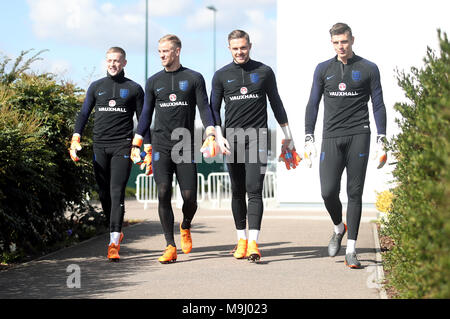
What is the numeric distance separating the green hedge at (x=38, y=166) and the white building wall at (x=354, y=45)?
950 cm

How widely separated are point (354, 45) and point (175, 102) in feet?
41.5

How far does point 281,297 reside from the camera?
5.72m

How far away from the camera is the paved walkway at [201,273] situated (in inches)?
237

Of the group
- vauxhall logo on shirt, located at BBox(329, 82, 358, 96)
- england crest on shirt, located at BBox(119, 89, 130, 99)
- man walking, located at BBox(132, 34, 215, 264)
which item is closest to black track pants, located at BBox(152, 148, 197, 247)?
man walking, located at BBox(132, 34, 215, 264)

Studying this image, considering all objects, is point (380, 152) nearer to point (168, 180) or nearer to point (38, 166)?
point (168, 180)

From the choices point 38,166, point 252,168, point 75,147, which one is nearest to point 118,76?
point 75,147

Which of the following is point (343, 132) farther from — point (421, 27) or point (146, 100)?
point (421, 27)

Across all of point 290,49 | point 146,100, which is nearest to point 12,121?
point 146,100

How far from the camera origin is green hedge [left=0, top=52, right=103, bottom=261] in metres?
7.77

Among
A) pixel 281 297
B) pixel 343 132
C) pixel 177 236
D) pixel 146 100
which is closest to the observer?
pixel 281 297

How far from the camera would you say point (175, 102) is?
25.5 ft

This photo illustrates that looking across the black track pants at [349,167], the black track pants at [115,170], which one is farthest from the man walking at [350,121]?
the black track pants at [115,170]

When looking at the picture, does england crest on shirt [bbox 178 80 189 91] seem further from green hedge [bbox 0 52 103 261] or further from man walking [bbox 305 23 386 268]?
green hedge [bbox 0 52 103 261]
